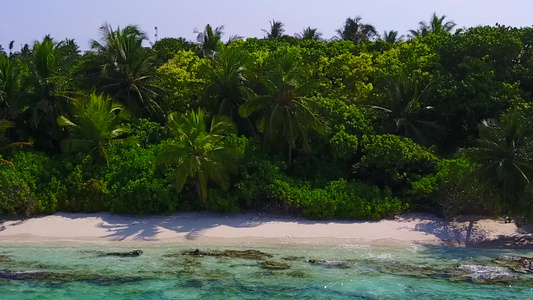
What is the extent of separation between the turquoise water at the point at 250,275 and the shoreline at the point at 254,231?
70 centimetres

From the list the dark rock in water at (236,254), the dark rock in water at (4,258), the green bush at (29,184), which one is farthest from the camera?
the green bush at (29,184)

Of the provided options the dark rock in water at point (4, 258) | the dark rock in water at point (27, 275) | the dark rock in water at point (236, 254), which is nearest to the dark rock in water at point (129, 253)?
the dark rock in water at point (236, 254)

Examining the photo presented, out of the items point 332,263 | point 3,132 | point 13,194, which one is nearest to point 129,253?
point 13,194

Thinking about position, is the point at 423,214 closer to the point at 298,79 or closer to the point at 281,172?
the point at 281,172

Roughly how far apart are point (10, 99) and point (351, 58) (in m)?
18.1

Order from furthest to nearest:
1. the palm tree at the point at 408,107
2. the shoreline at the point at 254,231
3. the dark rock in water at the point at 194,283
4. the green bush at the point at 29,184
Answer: the palm tree at the point at 408,107, the green bush at the point at 29,184, the shoreline at the point at 254,231, the dark rock in water at the point at 194,283

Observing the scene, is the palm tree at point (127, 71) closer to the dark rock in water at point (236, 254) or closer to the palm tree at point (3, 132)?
the palm tree at point (3, 132)

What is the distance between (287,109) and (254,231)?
18.6 ft

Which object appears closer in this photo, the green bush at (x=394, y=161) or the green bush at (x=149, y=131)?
→ the green bush at (x=394, y=161)

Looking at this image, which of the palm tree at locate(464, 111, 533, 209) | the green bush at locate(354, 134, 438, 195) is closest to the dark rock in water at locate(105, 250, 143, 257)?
the green bush at locate(354, 134, 438, 195)

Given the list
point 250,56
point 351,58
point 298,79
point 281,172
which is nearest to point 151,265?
point 281,172

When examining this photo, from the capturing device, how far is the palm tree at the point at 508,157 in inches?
776

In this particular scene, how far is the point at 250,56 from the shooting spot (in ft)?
97.6

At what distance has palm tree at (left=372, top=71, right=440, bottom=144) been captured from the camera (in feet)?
91.2
